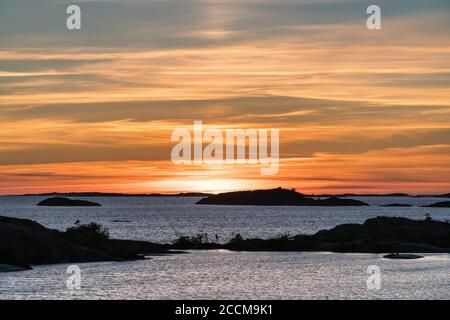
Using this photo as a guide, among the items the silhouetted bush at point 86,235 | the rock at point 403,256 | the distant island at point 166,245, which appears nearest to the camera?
the distant island at point 166,245

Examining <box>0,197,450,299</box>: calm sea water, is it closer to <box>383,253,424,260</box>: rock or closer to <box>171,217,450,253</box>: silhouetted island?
<box>383,253,424,260</box>: rock

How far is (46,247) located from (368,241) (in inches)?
1854

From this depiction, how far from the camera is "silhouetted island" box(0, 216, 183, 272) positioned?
74.0 m

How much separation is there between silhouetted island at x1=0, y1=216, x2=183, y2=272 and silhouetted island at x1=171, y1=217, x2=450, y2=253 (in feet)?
67.9

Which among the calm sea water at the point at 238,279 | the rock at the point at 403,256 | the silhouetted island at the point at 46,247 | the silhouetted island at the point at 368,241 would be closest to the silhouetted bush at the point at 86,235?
the silhouetted island at the point at 46,247

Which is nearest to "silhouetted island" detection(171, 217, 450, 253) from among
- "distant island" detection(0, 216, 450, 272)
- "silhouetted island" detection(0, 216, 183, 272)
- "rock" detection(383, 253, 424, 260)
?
"distant island" detection(0, 216, 450, 272)

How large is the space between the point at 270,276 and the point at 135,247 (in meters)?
30.8

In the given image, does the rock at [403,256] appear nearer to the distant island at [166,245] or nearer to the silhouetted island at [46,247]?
the distant island at [166,245]

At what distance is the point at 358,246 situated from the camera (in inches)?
4048

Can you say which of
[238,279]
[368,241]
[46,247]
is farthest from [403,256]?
[46,247]

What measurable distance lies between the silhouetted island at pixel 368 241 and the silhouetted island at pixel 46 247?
2071 cm

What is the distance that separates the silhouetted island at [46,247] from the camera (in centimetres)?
7400
